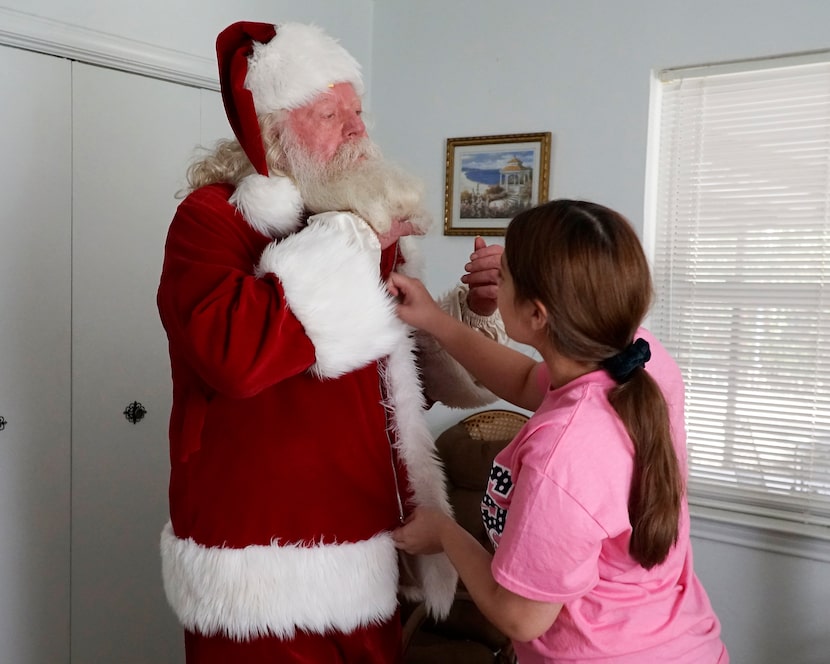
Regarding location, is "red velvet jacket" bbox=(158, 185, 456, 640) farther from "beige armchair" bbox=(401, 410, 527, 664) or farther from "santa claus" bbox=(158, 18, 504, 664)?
"beige armchair" bbox=(401, 410, 527, 664)

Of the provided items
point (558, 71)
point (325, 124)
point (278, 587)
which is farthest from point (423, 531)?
point (558, 71)

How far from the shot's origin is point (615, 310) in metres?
1.05

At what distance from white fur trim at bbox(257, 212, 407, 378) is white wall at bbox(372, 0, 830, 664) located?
4.70 feet

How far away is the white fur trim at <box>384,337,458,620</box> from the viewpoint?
54.9 inches

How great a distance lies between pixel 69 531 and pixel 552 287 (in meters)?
1.73

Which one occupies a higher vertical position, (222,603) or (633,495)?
(633,495)

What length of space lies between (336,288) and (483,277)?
36cm

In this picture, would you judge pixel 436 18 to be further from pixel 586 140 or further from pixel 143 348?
pixel 143 348

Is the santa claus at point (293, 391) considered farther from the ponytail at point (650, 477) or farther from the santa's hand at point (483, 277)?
the ponytail at point (650, 477)

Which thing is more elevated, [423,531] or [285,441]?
[285,441]

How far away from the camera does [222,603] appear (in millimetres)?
1270

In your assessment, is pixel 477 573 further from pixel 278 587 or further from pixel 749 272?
pixel 749 272

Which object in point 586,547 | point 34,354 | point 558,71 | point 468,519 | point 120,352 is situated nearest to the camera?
point 586,547

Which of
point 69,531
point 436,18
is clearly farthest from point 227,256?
point 436,18
